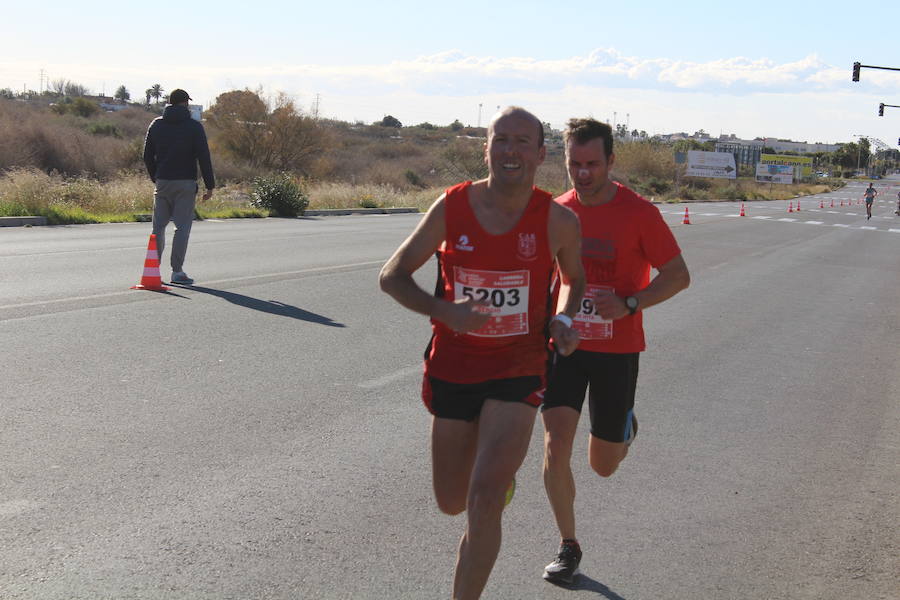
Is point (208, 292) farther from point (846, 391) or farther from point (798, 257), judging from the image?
point (798, 257)

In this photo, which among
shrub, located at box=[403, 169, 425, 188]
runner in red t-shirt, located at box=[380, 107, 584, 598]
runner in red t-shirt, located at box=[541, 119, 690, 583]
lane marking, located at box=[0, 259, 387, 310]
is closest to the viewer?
runner in red t-shirt, located at box=[380, 107, 584, 598]

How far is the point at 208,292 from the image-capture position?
10992mm

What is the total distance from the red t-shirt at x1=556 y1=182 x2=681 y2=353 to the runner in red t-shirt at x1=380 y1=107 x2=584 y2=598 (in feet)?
2.36

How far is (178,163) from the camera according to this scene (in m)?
11.4

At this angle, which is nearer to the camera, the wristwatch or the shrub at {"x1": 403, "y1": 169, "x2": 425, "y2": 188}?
the wristwatch

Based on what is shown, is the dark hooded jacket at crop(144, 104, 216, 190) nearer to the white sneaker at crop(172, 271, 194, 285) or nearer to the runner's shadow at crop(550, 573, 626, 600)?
the white sneaker at crop(172, 271, 194, 285)

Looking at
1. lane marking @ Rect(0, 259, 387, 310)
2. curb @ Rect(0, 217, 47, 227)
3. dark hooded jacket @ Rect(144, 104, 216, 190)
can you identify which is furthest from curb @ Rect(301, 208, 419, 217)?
dark hooded jacket @ Rect(144, 104, 216, 190)

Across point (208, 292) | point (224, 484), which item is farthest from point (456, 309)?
point (208, 292)

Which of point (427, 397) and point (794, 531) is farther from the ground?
point (427, 397)

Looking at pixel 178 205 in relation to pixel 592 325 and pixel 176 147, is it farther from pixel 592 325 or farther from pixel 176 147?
pixel 592 325

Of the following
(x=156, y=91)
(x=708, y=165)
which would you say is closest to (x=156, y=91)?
(x=156, y=91)

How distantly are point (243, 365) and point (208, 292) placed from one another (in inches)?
142

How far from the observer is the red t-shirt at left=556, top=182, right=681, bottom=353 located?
4367mm

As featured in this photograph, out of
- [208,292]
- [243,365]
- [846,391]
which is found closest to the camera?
[243,365]
